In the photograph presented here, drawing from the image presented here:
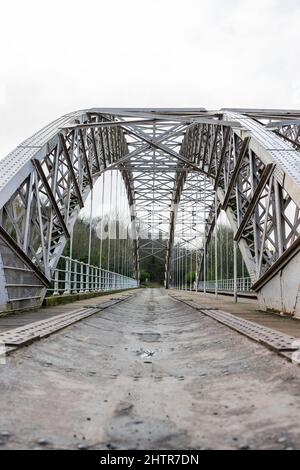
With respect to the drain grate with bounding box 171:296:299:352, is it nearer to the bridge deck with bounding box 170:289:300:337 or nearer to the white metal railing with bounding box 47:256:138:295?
the bridge deck with bounding box 170:289:300:337

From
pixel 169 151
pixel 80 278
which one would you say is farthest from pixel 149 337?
pixel 169 151

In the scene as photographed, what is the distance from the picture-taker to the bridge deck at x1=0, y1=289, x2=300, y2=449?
1.88 meters

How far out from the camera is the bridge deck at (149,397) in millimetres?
1878

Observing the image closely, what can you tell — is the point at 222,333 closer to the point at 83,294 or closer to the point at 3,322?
the point at 3,322

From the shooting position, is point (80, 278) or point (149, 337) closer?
point (149, 337)

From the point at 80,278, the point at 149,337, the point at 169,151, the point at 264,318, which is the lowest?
the point at 149,337

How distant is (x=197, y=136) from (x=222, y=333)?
19.4 metres

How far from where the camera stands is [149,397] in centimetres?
264

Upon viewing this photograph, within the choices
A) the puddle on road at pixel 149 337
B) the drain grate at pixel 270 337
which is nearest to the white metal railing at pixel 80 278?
the puddle on road at pixel 149 337

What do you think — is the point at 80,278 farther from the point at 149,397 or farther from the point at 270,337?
the point at 149,397

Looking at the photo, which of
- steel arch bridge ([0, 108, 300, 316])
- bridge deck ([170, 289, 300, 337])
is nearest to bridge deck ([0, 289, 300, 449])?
bridge deck ([170, 289, 300, 337])
